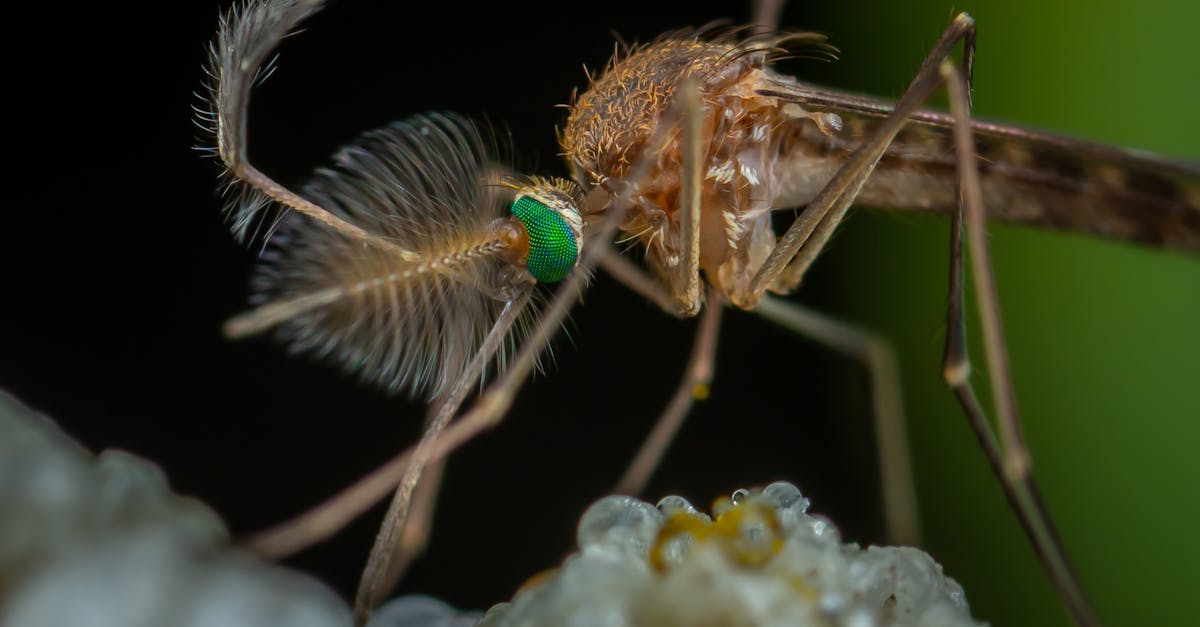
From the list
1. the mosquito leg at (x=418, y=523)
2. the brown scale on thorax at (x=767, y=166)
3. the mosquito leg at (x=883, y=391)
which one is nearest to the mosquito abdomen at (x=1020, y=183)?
the brown scale on thorax at (x=767, y=166)

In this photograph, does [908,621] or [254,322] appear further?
[254,322]

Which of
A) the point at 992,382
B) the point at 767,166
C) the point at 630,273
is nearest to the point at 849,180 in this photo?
the point at 767,166

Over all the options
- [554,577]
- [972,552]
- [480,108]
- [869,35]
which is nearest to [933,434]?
[972,552]

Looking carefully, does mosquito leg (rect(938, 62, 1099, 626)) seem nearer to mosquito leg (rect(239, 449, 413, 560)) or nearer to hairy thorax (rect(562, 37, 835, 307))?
hairy thorax (rect(562, 37, 835, 307))

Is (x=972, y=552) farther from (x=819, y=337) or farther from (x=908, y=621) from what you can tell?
(x=908, y=621)

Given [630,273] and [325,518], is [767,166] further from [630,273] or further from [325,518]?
[325,518]
